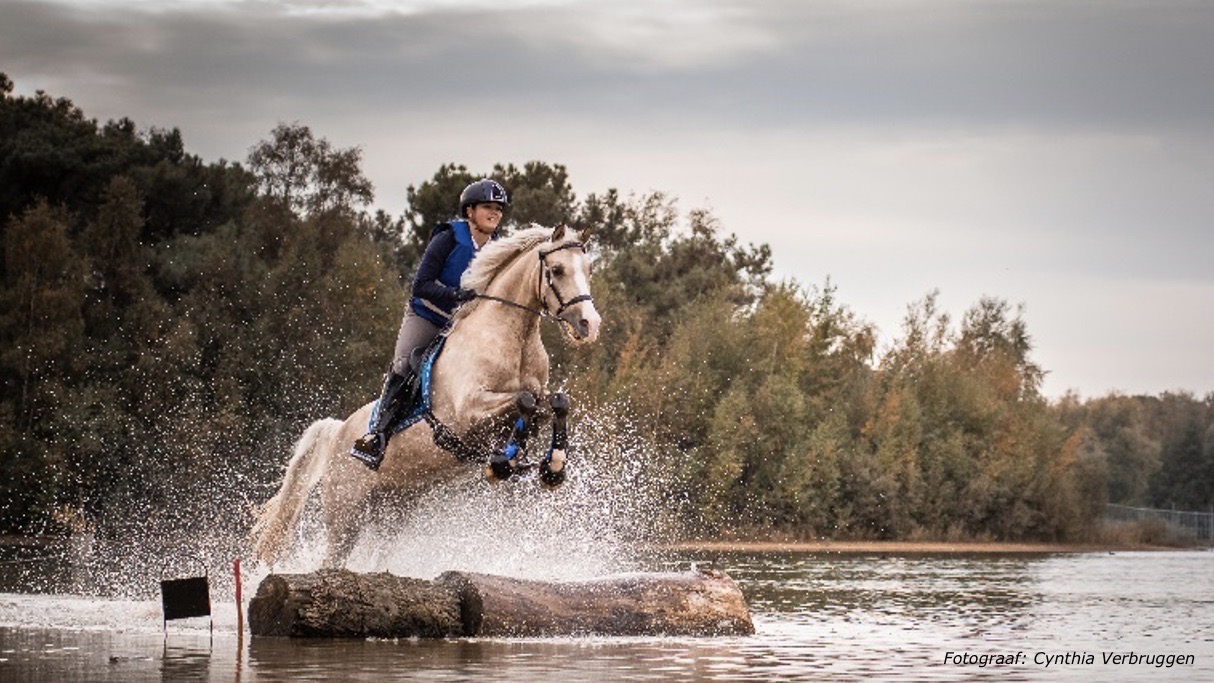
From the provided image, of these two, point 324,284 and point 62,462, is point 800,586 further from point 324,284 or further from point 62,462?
point 324,284

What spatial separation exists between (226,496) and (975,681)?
4179cm

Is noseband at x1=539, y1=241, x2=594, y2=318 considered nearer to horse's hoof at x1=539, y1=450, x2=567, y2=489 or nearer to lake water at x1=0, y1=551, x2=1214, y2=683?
horse's hoof at x1=539, y1=450, x2=567, y2=489

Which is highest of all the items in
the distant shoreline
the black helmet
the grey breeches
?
the black helmet

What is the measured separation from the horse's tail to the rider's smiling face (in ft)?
9.06

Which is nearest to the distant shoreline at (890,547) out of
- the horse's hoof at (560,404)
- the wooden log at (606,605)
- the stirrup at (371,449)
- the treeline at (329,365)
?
the treeline at (329,365)

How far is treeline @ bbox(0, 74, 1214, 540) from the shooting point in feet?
171

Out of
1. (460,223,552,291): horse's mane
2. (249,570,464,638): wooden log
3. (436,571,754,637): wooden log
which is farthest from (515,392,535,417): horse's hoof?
(249,570,464,638): wooden log

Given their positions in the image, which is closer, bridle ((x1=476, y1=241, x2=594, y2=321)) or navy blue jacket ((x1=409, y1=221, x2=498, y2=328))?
bridle ((x1=476, y1=241, x2=594, y2=321))

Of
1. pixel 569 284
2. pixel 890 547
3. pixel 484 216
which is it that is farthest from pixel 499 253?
pixel 890 547

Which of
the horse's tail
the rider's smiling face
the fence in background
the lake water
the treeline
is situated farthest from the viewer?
the fence in background

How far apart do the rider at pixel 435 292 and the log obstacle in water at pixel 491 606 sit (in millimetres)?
2143

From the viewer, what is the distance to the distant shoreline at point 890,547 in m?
56.9

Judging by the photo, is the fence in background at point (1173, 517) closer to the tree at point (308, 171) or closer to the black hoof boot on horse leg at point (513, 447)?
the tree at point (308, 171)

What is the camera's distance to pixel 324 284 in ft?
197
